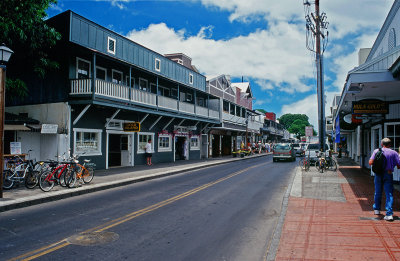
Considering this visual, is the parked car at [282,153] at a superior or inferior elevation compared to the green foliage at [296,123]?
inferior

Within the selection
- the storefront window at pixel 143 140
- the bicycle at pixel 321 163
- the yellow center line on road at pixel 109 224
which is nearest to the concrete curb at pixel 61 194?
the yellow center line on road at pixel 109 224

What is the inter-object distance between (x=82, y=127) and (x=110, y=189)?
5634 millimetres

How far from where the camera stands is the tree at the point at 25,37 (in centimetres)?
1334

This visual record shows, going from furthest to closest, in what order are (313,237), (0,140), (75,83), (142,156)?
(142,156) → (75,83) → (0,140) → (313,237)

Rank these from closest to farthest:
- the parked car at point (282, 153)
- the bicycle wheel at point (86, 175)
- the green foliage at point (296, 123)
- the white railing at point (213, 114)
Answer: the bicycle wheel at point (86, 175) → the parked car at point (282, 153) → the white railing at point (213, 114) → the green foliage at point (296, 123)

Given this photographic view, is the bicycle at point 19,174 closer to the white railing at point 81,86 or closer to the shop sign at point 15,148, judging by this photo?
the shop sign at point 15,148

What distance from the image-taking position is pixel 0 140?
9.05m

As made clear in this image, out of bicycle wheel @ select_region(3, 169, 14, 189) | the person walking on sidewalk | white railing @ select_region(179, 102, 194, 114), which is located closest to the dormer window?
the person walking on sidewalk

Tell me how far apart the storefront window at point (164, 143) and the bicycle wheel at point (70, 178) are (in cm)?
1189

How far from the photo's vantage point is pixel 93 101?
14.9 m

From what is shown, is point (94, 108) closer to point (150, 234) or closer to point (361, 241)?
point (150, 234)

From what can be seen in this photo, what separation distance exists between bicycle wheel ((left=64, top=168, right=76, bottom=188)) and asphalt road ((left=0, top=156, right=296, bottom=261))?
124 centimetres

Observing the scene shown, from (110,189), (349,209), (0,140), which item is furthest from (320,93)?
(0,140)

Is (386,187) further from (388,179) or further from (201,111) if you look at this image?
(201,111)
